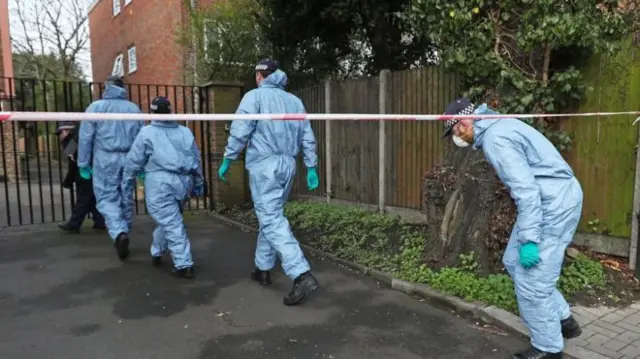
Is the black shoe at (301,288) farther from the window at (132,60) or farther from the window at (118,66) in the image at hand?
the window at (118,66)

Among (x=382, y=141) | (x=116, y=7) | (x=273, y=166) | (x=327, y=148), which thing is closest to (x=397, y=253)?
(x=273, y=166)

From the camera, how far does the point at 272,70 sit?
171 inches

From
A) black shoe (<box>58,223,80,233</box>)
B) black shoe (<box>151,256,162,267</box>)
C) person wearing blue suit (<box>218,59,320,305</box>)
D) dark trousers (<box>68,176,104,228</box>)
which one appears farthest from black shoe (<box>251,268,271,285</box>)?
black shoe (<box>58,223,80,233</box>)

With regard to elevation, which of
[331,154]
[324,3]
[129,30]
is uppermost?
[129,30]

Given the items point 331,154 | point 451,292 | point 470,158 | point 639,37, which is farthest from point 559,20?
point 331,154

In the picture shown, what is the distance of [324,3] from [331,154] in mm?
2403

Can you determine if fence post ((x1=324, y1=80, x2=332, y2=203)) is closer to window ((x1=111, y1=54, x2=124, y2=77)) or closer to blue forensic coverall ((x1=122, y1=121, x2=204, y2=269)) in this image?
blue forensic coverall ((x1=122, y1=121, x2=204, y2=269))

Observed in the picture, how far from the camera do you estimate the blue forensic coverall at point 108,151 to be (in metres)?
5.41

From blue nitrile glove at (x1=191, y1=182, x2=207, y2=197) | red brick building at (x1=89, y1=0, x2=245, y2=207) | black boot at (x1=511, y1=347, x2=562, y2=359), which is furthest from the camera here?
red brick building at (x1=89, y1=0, x2=245, y2=207)

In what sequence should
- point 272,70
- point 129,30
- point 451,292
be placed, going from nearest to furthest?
point 451,292 → point 272,70 → point 129,30

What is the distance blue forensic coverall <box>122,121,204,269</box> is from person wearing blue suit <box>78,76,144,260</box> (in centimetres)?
83

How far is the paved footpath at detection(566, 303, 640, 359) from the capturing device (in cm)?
316

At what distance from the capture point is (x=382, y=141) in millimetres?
6668

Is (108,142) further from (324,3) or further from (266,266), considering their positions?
(324,3)
